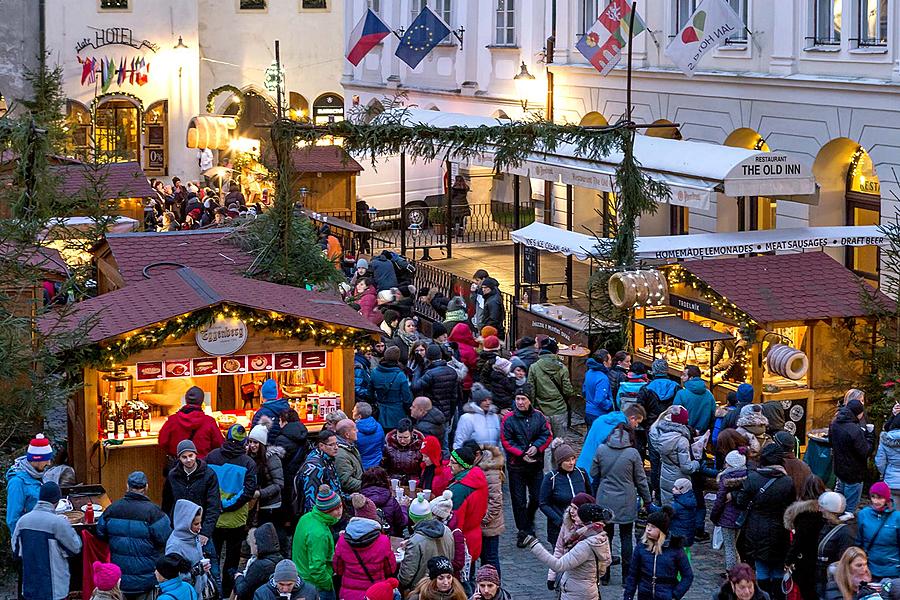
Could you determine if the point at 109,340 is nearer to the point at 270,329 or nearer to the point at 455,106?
the point at 270,329

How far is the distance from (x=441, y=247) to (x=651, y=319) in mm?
12366

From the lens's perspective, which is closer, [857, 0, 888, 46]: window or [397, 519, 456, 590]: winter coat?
[397, 519, 456, 590]: winter coat

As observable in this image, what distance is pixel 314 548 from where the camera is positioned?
11.4 metres

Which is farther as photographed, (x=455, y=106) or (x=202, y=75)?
(x=202, y=75)

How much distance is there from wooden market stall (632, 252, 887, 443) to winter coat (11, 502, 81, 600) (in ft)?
27.1

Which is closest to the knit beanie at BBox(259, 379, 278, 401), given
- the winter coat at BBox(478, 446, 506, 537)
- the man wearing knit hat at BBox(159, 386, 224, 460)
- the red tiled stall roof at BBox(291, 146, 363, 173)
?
the man wearing knit hat at BBox(159, 386, 224, 460)

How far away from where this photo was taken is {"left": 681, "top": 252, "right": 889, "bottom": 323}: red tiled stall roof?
1791cm

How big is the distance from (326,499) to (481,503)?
155cm

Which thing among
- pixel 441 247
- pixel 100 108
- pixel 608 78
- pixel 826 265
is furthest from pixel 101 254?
pixel 100 108

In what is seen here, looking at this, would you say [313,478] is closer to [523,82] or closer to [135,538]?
[135,538]

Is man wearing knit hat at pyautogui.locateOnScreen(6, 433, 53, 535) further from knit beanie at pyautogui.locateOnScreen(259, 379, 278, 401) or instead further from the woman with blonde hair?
the woman with blonde hair

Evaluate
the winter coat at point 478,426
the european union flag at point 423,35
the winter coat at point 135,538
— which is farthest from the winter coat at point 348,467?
the european union flag at point 423,35

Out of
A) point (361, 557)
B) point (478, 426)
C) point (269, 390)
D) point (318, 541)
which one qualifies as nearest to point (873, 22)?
point (478, 426)

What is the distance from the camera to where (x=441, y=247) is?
1242 inches
